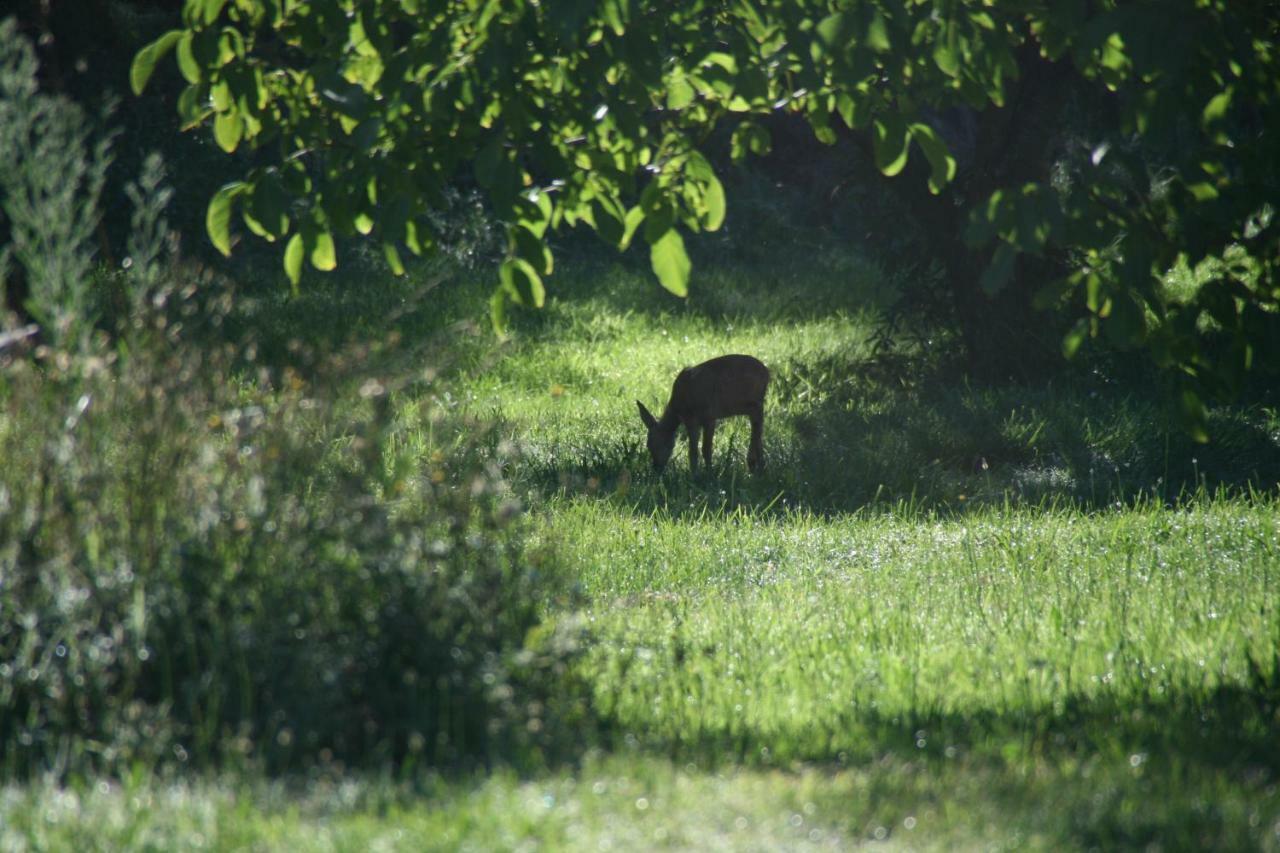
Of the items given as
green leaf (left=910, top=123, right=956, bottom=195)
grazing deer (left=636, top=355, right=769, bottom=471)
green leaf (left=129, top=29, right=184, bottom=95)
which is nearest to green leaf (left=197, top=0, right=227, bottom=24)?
green leaf (left=129, top=29, right=184, bottom=95)

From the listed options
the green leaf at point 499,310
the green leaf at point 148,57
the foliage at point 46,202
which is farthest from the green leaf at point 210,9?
the green leaf at point 499,310

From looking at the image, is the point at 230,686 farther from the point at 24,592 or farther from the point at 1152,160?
the point at 1152,160

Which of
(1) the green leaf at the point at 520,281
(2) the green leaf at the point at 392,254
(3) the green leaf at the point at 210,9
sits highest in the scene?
(3) the green leaf at the point at 210,9

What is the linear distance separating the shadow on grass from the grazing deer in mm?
183

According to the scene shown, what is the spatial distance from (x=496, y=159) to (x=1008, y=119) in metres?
9.23

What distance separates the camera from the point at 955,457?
37.1ft

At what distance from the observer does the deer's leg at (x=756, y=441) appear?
11111 millimetres

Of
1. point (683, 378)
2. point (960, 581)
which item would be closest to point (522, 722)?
point (960, 581)

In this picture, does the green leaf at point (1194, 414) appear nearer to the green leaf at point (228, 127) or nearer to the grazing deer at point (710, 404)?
the green leaf at point (228, 127)

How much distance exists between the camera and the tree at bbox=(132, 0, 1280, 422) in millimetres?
4566

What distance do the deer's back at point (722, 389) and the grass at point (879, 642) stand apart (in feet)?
1.46

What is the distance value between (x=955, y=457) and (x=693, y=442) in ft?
6.82

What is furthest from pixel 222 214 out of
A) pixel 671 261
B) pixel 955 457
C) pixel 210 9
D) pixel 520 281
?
pixel 955 457

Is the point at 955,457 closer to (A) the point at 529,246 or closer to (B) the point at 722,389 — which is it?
(B) the point at 722,389
